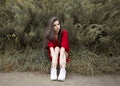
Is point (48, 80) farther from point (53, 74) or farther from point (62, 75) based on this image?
point (62, 75)

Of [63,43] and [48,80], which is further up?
[63,43]

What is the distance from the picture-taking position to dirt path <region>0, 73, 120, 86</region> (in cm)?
472

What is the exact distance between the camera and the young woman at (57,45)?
16.6ft

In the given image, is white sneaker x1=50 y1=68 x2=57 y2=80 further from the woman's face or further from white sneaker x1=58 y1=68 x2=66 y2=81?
the woman's face

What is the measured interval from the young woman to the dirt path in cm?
24

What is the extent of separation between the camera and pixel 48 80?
16.0 feet

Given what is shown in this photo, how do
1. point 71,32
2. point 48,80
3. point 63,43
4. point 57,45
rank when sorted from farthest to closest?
point 71,32
point 57,45
point 63,43
point 48,80

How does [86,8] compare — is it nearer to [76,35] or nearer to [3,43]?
[76,35]

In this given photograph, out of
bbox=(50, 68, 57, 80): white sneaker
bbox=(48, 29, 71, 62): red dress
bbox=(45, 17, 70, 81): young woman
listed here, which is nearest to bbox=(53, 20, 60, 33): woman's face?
bbox=(45, 17, 70, 81): young woman

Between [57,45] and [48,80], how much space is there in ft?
2.87

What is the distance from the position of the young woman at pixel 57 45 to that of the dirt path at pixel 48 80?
0.24 metres

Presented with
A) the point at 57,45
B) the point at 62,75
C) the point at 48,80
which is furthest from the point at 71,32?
the point at 48,80

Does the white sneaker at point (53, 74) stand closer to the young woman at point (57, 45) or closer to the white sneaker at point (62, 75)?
the young woman at point (57, 45)

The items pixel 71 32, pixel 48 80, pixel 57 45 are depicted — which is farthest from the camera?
pixel 71 32
